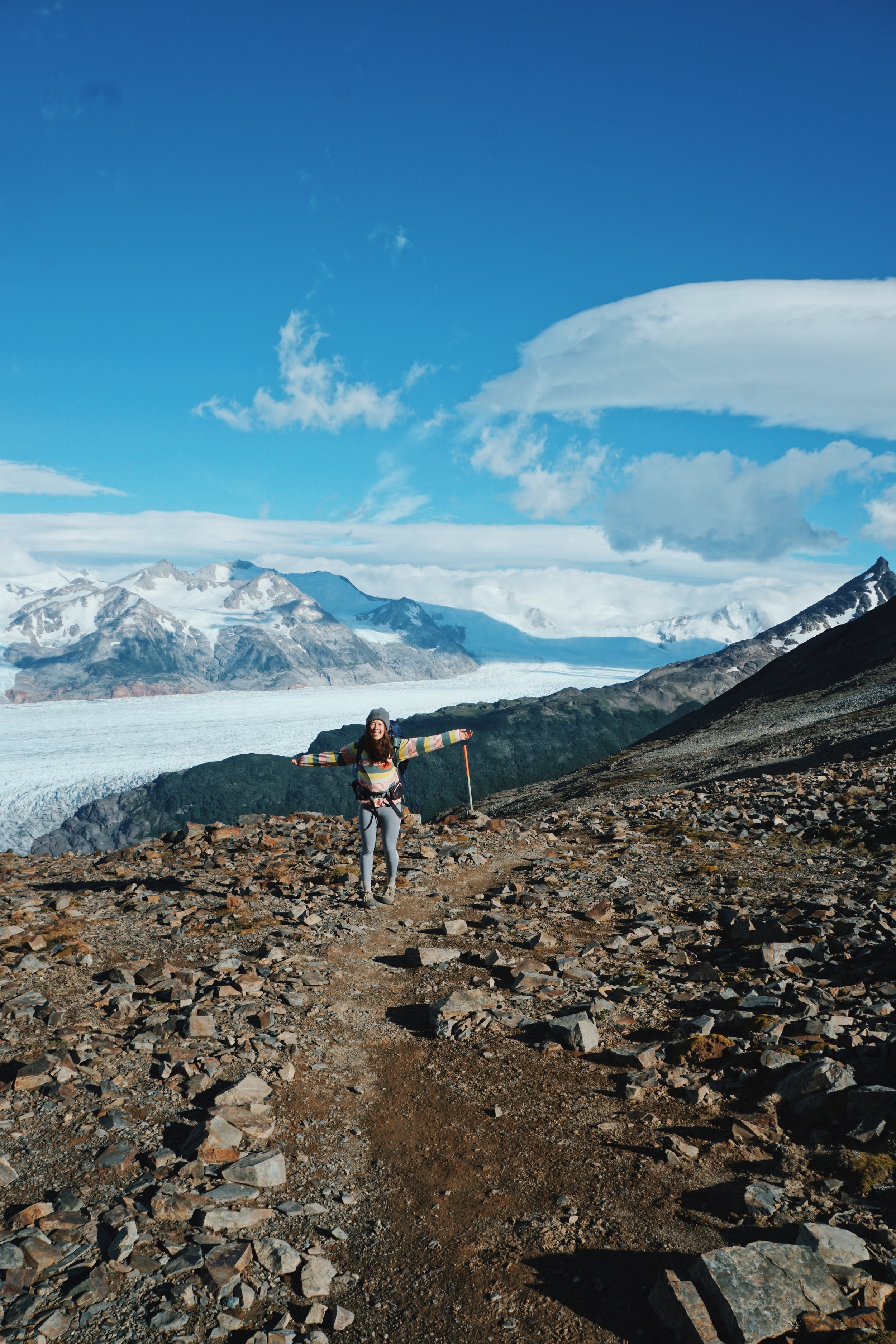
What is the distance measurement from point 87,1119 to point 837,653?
5213 inches

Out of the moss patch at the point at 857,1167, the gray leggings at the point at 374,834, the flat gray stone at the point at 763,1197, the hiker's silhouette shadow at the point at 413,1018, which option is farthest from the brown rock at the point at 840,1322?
the gray leggings at the point at 374,834

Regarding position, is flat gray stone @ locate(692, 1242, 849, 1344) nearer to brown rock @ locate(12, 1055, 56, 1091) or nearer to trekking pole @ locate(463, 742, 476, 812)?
brown rock @ locate(12, 1055, 56, 1091)

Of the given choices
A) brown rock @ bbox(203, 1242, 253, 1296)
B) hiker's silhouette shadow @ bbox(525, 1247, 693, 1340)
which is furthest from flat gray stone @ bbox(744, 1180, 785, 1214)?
brown rock @ bbox(203, 1242, 253, 1296)

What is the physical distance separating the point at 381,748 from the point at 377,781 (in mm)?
601

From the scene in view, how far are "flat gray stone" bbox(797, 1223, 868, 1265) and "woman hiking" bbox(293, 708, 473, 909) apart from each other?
925cm

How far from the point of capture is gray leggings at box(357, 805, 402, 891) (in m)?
14.3

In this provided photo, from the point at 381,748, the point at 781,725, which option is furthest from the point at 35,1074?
the point at 781,725

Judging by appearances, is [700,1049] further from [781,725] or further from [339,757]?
[781,725]

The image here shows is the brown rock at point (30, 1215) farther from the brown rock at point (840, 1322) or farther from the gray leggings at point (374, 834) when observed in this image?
the gray leggings at point (374, 834)

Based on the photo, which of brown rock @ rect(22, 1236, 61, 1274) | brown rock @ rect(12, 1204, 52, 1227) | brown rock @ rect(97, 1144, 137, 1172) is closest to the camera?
brown rock @ rect(22, 1236, 61, 1274)

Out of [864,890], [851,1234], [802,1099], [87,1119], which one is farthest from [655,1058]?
[864,890]

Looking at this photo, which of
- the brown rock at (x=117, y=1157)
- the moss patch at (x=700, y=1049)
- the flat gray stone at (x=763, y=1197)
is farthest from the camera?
the moss patch at (x=700, y=1049)

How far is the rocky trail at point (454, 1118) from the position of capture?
16.5 ft

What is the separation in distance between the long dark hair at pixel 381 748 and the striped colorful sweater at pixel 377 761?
0.13 feet
